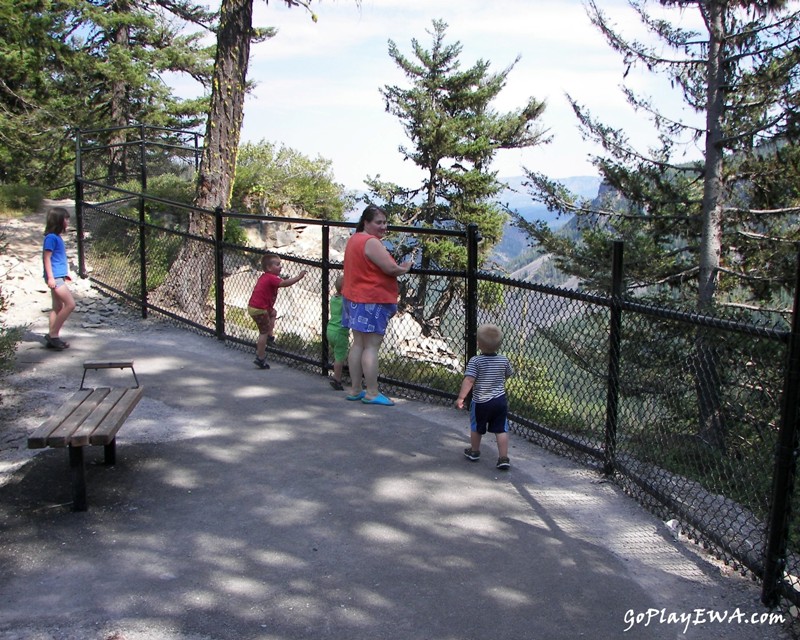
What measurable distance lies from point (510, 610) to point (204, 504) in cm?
213

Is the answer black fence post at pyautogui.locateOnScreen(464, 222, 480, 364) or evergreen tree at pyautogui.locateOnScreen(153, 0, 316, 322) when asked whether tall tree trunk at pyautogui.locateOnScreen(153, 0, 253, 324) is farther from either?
black fence post at pyautogui.locateOnScreen(464, 222, 480, 364)

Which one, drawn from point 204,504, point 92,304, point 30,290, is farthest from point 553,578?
point 30,290

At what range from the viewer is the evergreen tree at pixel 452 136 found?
26719mm

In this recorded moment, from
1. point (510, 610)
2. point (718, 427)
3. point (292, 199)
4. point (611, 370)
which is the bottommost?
point (510, 610)

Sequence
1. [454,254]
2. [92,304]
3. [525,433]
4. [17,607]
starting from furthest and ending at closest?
[454,254] → [92,304] → [525,433] → [17,607]

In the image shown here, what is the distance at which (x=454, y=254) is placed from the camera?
2489cm

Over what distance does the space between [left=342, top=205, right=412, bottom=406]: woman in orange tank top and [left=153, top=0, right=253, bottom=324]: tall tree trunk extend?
5.40 metres

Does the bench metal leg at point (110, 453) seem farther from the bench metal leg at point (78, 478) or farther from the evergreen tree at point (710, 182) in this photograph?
the evergreen tree at point (710, 182)

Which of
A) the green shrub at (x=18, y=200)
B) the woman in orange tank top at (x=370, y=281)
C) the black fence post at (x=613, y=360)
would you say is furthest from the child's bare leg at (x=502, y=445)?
the green shrub at (x=18, y=200)

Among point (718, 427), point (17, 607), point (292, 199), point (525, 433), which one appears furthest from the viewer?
point (292, 199)

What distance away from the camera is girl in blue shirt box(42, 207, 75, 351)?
27.7 feet

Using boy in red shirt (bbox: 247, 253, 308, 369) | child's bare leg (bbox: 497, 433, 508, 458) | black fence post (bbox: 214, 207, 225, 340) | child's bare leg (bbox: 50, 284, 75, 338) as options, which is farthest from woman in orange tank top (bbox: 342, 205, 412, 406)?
child's bare leg (bbox: 50, 284, 75, 338)

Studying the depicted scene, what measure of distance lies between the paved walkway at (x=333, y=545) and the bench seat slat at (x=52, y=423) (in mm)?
497

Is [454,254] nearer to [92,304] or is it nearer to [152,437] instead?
[92,304]
